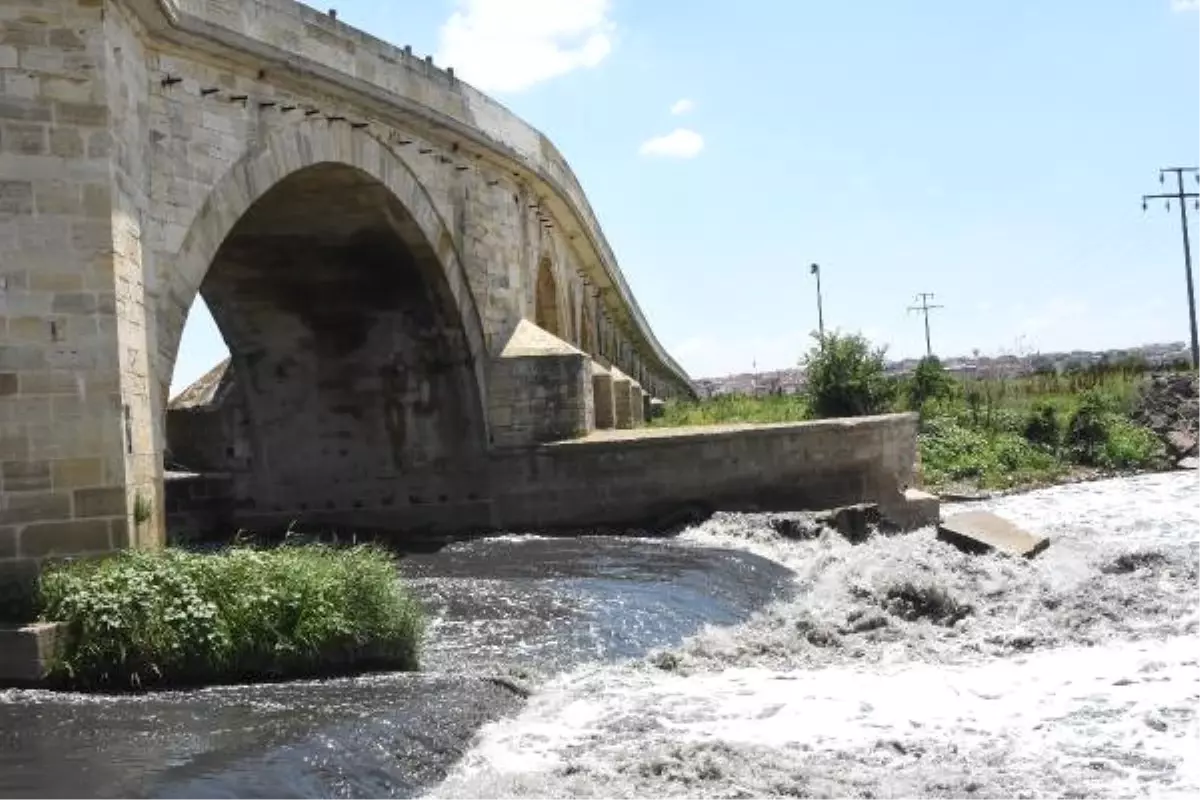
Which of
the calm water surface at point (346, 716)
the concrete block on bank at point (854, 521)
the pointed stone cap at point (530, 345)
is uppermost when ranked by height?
the pointed stone cap at point (530, 345)

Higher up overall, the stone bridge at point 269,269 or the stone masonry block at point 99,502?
the stone bridge at point 269,269

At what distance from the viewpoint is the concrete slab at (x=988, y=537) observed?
14.4 m

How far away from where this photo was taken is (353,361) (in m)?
18.9

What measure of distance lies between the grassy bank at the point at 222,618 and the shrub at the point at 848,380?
1726 centimetres

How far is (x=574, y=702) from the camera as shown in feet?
27.3

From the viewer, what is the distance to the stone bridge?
9.43m

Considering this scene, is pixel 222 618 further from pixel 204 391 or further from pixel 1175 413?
pixel 1175 413

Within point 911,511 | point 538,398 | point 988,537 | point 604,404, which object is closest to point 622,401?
point 604,404

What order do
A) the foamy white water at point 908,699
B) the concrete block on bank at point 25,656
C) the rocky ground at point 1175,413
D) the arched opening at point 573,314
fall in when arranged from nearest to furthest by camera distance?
the foamy white water at point 908,699, the concrete block on bank at point 25,656, the arched opening at point 573,314, the rocky ground at point 1175,413

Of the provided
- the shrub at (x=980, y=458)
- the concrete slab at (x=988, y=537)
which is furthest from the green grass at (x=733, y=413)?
the concrete slab at (x=988, y=537)

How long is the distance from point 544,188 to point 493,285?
341cm

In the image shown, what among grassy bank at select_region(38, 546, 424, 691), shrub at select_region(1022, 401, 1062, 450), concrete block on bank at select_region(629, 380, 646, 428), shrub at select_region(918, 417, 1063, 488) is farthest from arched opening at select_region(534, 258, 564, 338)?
grassy bank at select_region(38, 546, 424, 691)

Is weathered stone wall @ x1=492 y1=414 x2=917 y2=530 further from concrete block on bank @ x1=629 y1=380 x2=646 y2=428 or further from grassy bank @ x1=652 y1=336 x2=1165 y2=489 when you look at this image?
grassy bank @ x1=652 y1=336 x2=1165 y2=489

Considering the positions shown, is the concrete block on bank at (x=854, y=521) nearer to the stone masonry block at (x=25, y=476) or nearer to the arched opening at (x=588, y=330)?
the stone masonry block at (x=25, y=476)
